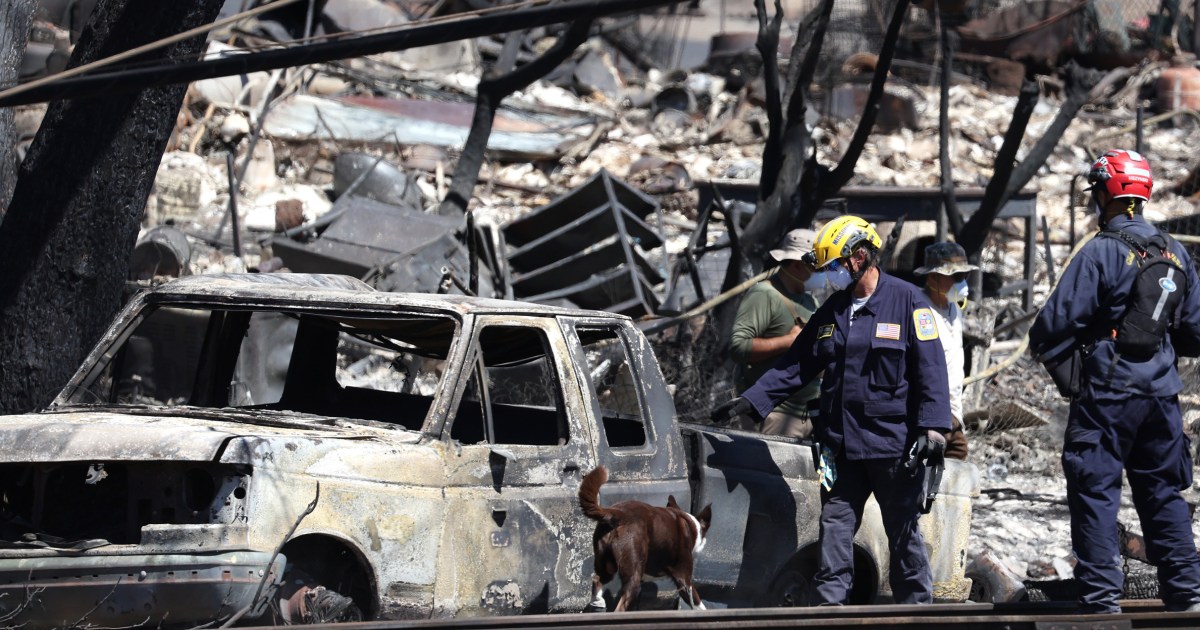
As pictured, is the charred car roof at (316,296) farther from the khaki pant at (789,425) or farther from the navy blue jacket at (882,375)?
the khaki pant at (789,425)

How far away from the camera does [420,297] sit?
A: 5.23 m

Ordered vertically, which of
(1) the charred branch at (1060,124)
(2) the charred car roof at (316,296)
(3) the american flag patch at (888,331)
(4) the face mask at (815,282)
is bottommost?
(3) the american flag patch at (888,331)

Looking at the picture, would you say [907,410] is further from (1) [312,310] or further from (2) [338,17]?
(2) [338,17]

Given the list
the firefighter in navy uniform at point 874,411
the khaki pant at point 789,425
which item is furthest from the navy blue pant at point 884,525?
the khaki pant at point 789,425

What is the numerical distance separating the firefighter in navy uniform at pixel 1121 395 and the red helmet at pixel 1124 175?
6.1 inches

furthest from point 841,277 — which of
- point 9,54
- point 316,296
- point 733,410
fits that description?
point 9,54

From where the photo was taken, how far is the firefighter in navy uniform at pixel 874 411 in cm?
533

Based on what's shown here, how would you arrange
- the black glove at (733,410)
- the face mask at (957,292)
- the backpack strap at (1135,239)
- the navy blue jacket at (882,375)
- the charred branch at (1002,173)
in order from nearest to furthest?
1. the backpack strap at (1135,239)
2. the navy blue jacket at (882,375)
3. the black glove at (733,410)
4. the face mask at (957,292)
5. the charred branch at (1002,173)

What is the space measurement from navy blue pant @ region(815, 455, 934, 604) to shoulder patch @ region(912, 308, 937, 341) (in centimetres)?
54

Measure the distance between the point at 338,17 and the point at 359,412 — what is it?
16687mm

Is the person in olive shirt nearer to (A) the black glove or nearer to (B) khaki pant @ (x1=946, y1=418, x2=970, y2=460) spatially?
(B) khaki pant @ (x1=946, y1=418, x2=970, y2=460)

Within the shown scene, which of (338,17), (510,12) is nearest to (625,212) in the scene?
(510,12)

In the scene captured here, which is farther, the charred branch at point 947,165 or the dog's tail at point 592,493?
the charred branch at point 947,165

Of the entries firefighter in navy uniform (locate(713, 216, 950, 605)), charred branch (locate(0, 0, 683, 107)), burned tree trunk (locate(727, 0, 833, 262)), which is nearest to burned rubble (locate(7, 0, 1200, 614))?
burned tree trunk (locate(727, 0, 833, 262))
